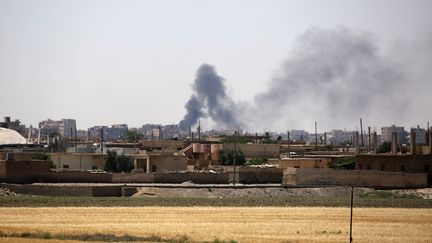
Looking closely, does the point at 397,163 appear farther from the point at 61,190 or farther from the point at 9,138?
the point at 9,138

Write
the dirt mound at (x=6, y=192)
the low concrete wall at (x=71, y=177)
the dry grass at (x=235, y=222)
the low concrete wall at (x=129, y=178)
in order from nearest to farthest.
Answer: the dry grass at (x=235, y=222) → the dirt mound at (x=6, y=192) → the low concrete wall at (x=71, y=177) → the low concrete wall at (x=129, y=178)

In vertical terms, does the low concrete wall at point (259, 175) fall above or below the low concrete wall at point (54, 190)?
above

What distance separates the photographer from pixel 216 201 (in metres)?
56.6

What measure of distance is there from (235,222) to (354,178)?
24.2 meters

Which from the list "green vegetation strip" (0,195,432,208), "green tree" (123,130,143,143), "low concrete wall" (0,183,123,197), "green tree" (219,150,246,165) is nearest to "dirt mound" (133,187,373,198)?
"green vegetation strip" (0,195,432,208)

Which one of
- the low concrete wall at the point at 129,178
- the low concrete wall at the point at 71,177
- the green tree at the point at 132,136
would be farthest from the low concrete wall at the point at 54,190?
the green tree at the point at 132,136

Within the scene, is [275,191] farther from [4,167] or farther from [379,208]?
[4,167]

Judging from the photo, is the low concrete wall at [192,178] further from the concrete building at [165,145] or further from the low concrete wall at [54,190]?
the concrete building at [165,145]

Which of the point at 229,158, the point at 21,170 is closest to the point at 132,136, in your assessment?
the point at 229,158

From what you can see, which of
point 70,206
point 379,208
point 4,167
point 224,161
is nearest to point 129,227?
point 70,206

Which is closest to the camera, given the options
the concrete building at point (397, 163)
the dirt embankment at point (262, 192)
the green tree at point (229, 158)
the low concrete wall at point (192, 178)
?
the dirt embankment at point (262, 192)

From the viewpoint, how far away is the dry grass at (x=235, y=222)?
38.2 m

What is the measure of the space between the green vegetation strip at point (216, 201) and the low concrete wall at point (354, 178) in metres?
3.85

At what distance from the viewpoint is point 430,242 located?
37062mm
